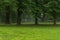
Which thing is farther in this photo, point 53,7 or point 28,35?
point 53,7

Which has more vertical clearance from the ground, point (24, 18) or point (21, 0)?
point (21, 0)

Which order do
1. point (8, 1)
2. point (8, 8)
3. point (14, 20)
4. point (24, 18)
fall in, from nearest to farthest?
1. point (8, 1)
2. point (8, 8)
3. point (14, 20)
4. point (24, 18)

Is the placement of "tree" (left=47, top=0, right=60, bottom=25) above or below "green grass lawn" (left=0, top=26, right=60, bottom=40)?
above

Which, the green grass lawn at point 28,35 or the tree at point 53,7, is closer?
the green grass lawn at point 28,35

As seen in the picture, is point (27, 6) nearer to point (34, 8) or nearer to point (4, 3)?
point (34, 8)

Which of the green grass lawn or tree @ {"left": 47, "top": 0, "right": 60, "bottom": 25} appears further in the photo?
tree @ {"left": 47, "top": 0, "right": 60, "bottom": 25}

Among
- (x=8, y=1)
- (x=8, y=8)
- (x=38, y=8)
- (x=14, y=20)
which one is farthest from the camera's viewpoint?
(x=14, y=20)

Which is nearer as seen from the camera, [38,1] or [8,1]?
[8,1]

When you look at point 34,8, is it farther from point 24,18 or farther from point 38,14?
point 24,18

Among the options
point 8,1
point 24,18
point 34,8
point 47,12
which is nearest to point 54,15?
point 47,12

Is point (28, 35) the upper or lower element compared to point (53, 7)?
lower

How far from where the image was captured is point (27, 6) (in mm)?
34812

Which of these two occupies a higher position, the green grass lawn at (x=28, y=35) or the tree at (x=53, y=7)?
the tree at (x=53, y=7)

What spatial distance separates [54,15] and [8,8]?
358 inches
